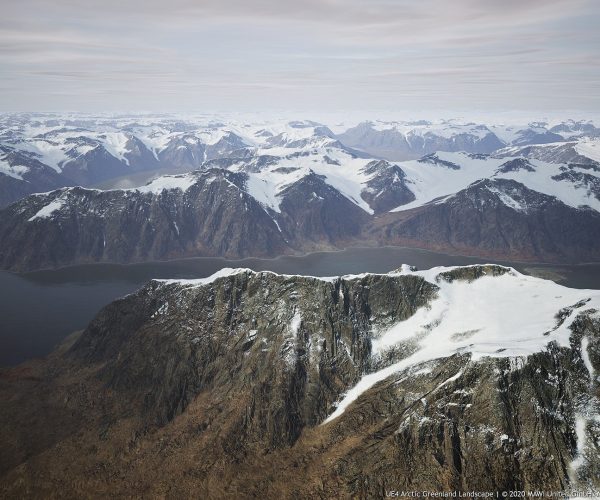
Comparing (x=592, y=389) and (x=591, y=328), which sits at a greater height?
(x=591, y=328)

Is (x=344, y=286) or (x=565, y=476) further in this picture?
(x=344, y=286)

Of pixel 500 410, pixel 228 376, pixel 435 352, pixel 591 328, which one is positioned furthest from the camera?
pixel 228 376

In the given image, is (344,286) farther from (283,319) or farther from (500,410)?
(500,410)

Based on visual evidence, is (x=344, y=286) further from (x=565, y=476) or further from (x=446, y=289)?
(x=565, y=476)

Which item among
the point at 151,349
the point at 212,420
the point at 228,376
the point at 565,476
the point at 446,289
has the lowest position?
the point at 565,476

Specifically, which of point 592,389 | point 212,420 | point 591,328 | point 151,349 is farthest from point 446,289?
point 151,349

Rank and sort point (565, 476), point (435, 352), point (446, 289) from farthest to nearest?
point (446, 289), point (435, 352), point (565, 476)
